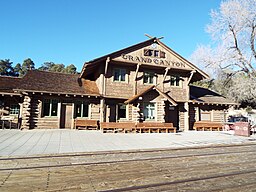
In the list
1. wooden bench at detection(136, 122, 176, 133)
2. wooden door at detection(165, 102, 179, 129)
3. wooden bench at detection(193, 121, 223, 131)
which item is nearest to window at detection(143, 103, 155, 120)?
wooden bench at detection(136, 122, 176, 133)

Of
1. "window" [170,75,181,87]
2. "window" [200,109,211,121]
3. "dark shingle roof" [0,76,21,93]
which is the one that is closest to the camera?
"dark shingle roof" [0,76,21,93]

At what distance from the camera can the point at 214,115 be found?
19.9 meters

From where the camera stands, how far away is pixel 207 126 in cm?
1881

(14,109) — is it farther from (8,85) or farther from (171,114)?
(171,114)

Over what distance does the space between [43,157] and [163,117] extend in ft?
39.5

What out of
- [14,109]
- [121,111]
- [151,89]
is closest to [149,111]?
[151,89]

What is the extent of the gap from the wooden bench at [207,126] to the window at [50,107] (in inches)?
509

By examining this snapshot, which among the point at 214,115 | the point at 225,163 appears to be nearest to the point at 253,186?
the point at 225,163

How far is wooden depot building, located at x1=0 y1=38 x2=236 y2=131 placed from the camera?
50.6ft

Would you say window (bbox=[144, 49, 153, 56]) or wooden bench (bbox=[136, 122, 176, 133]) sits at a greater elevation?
window (bbox=[144, 49, 153, 56])

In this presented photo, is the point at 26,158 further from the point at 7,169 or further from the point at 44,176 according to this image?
the point at 44,176

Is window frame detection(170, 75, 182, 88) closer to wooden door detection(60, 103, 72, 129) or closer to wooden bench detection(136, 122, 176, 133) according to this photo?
wooden bench detection(136, 122, 176, 133)

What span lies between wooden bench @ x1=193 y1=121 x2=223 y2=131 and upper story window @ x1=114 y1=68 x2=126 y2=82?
846cm

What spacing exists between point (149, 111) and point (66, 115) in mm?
7204
